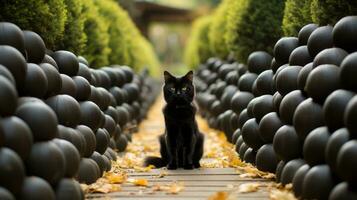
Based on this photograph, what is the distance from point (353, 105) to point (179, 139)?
397 centimetres

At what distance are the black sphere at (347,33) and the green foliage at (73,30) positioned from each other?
3901 millimetres

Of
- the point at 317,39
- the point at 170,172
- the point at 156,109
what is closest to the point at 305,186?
the point at 317,39

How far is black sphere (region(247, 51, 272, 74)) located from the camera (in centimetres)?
942

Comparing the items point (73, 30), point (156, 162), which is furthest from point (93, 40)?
point (156, 162)

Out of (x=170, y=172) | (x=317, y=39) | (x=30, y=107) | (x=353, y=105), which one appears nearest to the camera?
(x=353, y=105)

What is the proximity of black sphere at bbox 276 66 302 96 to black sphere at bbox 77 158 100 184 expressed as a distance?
221cm

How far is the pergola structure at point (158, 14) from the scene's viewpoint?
3812 cm

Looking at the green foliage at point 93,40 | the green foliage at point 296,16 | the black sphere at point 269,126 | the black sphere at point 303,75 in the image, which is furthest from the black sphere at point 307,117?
the green foliage at point 93,40

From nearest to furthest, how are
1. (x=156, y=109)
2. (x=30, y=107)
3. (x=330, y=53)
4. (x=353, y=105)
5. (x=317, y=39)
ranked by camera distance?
(x=353, y=105) < (x=30, y=107) < (x=330, y=53) < (x=317, y=39) < (x=156, y=109)

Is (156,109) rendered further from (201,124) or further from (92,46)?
(92,46)

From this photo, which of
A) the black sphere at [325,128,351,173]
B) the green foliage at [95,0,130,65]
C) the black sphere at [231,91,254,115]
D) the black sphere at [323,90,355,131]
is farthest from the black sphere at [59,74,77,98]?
the green foliage at [95,0,130,65]

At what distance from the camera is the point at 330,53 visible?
560 centimetres

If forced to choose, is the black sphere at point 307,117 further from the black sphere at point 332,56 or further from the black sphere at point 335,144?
the black sphere at point 335,144

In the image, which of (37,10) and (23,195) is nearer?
(23,195)
